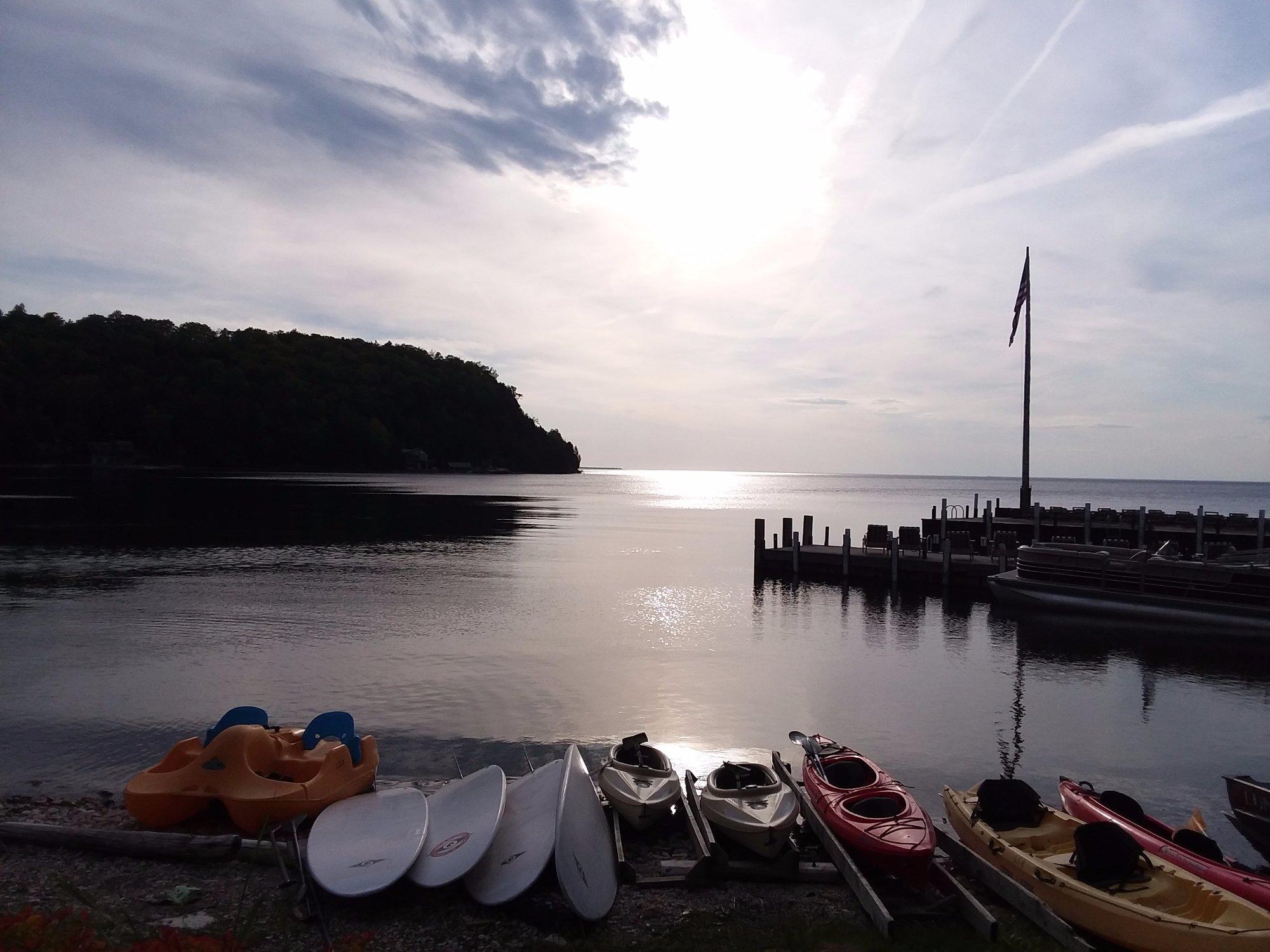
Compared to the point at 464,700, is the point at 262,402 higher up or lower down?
higher up

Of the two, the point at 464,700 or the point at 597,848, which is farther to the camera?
the point at 464,700

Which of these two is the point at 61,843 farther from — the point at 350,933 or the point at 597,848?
the point at 597,848

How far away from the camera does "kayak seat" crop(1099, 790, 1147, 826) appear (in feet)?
30.0

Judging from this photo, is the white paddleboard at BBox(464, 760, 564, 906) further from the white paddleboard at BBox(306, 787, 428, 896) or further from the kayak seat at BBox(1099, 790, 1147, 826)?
the kayak seat at BBox(1099, 790, 1147, 826)

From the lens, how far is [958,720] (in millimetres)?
16609

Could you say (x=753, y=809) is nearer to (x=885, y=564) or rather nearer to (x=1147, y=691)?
(x=1147, y=691)

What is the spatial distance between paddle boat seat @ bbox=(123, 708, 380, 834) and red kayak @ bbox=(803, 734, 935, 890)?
552 cm

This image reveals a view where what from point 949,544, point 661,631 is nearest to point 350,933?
point 661,631

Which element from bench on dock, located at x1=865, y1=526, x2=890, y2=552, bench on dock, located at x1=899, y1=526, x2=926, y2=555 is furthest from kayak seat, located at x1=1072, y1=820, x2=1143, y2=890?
bench on dock, located at x1=865, y1=526, x2=890, y2=552

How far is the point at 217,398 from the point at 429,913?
15505 centimetres

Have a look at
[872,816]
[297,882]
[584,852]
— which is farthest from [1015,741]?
[297,882]

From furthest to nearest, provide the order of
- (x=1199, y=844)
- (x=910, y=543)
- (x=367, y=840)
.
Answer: (x=910, y=543) < (x=367, y=840) < (x=1199, y=844)

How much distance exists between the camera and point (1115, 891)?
763cm

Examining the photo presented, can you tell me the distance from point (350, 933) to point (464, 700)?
9584 millimetres
